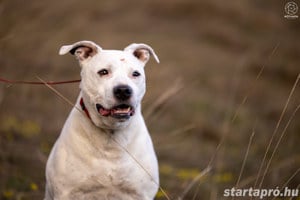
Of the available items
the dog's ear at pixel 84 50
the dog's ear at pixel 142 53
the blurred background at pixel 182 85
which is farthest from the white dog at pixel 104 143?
the blurred background at pixel 182 85

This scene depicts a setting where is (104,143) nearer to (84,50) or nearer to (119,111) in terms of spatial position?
(119,111)

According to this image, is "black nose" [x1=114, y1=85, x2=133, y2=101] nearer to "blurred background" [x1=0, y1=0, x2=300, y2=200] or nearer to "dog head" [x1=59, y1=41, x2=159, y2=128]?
"dog head" [x1=59, y1=41, x2=159, y2=128]

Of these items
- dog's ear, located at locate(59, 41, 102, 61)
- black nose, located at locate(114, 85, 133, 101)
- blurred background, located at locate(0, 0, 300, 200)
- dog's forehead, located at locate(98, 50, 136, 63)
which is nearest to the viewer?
black nose, located at locate(114, 85, 133, 101)

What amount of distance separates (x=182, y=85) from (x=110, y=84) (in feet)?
11.1

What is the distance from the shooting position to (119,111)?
227 inches

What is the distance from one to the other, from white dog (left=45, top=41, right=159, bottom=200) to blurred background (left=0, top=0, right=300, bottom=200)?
0.52 metres

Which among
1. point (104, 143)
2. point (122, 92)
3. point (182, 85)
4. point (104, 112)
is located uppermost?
point (122, 92)

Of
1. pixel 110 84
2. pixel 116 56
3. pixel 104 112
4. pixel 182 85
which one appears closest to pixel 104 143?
pixel 104 112

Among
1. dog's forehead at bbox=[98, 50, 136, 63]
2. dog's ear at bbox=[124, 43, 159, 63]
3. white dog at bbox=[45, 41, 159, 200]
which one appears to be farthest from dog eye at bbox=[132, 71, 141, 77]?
dog's ear at bbox=[124, 43, 159, 63]

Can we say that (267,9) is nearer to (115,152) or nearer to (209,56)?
(209,56)

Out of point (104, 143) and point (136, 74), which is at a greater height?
point (136, 74)

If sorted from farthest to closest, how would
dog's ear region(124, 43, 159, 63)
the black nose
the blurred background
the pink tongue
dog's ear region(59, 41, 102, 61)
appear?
the blurred background < dog's ear region(124, 43, 159, 63) < dog's ear region(59, 41, 102, 61) < the pink tongue < the black nose

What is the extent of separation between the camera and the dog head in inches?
225

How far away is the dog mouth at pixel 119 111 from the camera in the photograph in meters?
5.77
